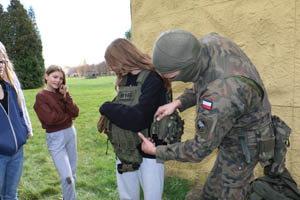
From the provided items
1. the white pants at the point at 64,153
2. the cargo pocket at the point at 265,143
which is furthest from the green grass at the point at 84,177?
the cargo pocket at the point at 265,143

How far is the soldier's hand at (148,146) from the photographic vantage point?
160cm

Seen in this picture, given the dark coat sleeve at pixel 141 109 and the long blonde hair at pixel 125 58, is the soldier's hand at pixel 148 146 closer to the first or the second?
the dark coat sleeve at pixel 141 109

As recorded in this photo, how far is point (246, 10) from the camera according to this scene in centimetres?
246

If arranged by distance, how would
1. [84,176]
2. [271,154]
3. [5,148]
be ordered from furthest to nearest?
1. [84,176]
2. [5,148]
3. [271,154]

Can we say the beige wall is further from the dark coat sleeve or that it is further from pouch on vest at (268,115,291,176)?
the dark coat sleeve

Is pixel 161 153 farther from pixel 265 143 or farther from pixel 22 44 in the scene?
pixel 22 44

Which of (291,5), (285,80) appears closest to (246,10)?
(291,5)

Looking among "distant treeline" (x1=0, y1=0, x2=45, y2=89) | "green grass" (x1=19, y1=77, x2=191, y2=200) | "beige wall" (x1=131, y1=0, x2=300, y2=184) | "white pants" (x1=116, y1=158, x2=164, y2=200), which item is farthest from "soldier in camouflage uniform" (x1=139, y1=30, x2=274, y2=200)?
"distant treeline" (x1=0, y1=0, x2=45, y2=89)

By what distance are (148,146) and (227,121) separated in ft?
1.88

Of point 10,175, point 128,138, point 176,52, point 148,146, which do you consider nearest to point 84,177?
point 10,175

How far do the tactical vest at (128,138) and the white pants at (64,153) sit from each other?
3.00 feet

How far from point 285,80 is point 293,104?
0.24m

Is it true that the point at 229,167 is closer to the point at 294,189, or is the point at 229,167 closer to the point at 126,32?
the point at 294,189

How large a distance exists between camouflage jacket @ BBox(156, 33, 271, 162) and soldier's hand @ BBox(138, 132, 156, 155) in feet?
0.22
